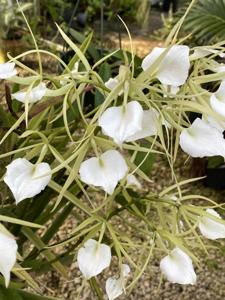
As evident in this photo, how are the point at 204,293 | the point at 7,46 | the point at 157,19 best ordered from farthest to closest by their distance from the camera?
the point at 157,19, the point at 7,46, the point at 204,293

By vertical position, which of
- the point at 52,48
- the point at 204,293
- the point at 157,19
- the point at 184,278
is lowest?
the point at 157,19

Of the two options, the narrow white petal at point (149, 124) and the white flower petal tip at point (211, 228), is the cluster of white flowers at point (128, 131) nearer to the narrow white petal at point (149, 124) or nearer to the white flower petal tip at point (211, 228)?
the narrow white petal at point (149, 124)

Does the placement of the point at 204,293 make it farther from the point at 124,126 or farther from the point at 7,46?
the point at 7,46

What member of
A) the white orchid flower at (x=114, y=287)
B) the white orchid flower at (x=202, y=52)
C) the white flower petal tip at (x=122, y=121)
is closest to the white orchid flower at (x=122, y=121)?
the white flower petal tip at (x=122, y=121)

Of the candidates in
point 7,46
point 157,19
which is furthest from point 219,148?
point 157,19

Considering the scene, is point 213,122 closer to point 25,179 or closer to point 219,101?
point 219,101

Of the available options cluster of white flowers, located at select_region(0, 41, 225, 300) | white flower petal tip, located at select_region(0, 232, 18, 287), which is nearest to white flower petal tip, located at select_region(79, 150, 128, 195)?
cluster of white flowers, located at select_region(0, 41, 225, 300)
